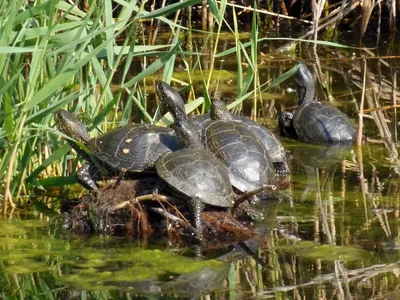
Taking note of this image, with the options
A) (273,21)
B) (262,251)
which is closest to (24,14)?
(262,251)

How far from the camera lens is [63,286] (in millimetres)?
3590

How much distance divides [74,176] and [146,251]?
2.74ft

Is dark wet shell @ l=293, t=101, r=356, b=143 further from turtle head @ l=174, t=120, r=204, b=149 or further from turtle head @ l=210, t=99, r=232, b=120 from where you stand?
turtle head @ l=174, t=120, r=204, b=149

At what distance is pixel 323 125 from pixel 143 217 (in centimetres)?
244

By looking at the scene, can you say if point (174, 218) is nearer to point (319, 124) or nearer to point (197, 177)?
point (197, 177)

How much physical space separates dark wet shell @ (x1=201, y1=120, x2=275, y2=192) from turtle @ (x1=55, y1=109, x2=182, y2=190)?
0.29 meters

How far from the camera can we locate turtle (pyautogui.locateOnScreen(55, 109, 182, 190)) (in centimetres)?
461

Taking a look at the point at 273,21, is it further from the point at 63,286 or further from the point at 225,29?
the point at 63,286

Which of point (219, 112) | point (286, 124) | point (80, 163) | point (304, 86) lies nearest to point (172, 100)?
point (219, 112)

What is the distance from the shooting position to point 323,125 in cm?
642

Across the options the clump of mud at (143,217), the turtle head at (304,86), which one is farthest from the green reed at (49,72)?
the turtle head at (304,86)

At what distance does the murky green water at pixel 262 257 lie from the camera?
11.6 ft

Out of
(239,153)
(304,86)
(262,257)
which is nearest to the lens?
(262,257)

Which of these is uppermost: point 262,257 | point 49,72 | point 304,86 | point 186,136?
point 304,86
